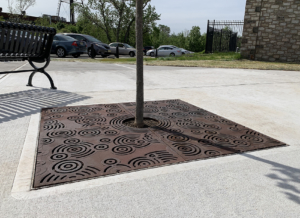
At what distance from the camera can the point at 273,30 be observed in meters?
15.4

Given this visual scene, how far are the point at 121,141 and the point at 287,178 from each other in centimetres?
170

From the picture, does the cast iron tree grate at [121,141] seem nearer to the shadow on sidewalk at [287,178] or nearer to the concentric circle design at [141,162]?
the concentric circle design at [141,162]

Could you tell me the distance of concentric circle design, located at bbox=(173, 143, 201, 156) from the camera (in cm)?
272

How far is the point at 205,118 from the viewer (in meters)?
3.96

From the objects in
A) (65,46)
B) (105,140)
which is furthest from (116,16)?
(105,140)

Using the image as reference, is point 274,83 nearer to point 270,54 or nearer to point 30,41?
point 30,41

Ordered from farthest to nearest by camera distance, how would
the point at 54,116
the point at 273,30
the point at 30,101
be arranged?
1. the point at 273,30
2. the point at 30,101
3. the point at 54,116

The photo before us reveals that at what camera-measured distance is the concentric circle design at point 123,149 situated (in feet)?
8.84

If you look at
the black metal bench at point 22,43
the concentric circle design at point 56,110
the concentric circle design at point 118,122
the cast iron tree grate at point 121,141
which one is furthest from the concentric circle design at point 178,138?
the black metal bench at point 22,43

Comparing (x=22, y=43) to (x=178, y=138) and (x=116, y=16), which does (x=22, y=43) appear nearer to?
(x=178, y=138)

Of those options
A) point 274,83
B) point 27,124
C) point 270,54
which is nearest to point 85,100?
point 27,124

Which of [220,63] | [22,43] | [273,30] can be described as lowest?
[220,63]

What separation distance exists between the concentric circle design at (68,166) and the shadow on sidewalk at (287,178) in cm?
172

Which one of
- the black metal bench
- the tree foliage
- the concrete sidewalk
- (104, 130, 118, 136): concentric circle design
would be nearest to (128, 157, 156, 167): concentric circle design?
the concrete sidewalk
